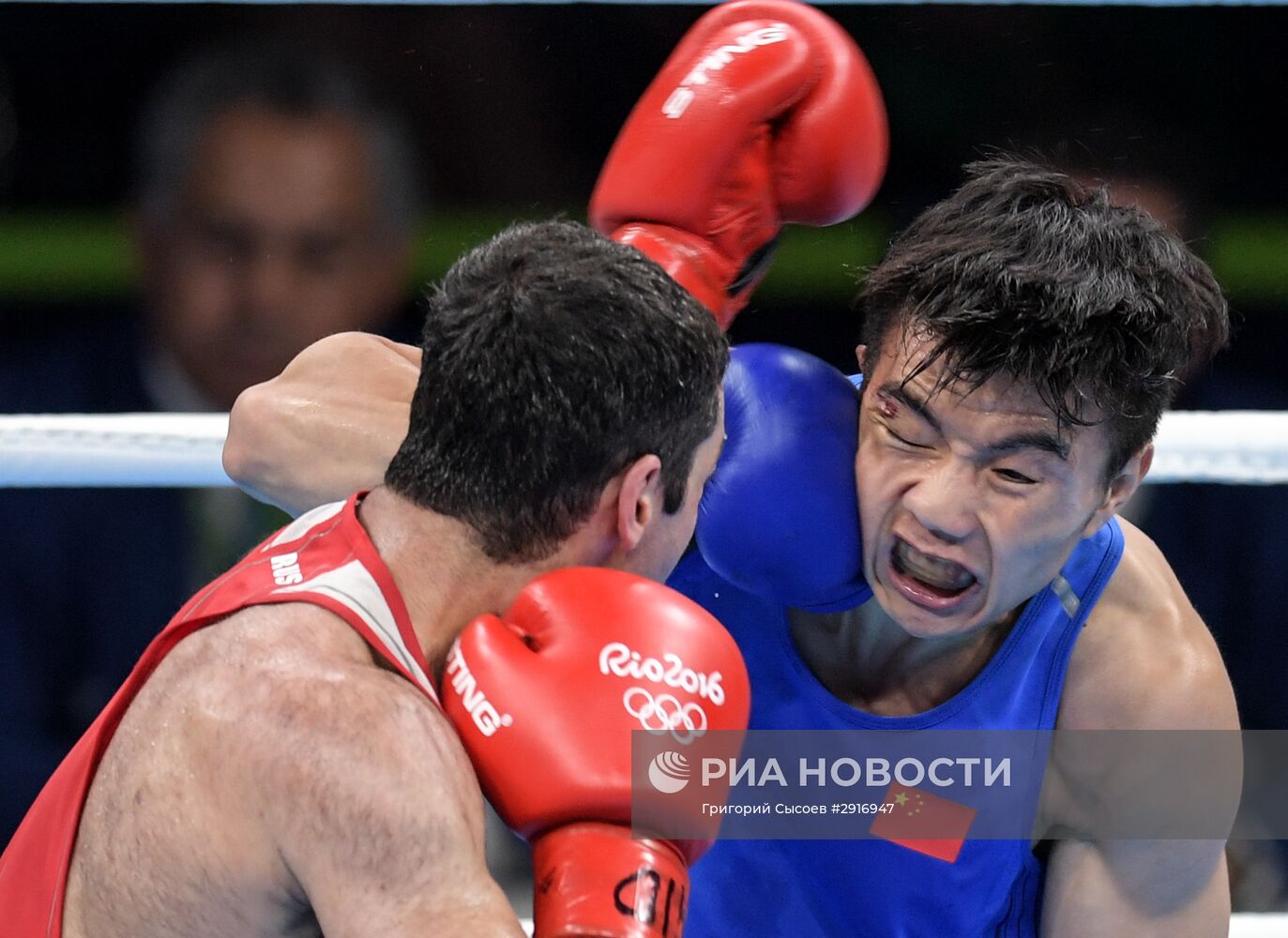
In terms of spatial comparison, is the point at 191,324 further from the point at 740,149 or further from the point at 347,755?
the point at 347,755

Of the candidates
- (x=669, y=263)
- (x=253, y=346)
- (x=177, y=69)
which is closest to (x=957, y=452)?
(x=669, y=263)

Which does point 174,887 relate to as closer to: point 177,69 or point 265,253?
point 265,253

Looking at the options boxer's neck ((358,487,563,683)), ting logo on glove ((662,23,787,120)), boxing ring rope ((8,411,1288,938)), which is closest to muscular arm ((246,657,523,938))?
boxer's neck ((358,487,563,683))

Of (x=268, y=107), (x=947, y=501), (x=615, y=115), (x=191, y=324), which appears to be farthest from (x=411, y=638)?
(x=615, y=115)

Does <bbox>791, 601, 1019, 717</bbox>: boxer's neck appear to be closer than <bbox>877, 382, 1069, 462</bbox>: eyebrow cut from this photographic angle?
No

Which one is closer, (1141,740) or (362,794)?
(362,794)

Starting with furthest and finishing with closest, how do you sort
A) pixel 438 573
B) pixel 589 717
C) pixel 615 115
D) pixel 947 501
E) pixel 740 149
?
pixel 615 115 < pixel 740 149 < pixel 947 501 < pixel 438 573 < pixel 589 717

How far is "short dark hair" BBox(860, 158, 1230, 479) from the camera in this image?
154cm

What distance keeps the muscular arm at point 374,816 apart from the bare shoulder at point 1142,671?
85 centimetres

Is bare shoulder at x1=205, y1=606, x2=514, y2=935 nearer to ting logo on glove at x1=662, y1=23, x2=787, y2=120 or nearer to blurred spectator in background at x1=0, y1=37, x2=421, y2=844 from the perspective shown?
ting logo on glove at x1=662, y1=23, x2=787, y2=120

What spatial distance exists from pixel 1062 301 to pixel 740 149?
0.41 m

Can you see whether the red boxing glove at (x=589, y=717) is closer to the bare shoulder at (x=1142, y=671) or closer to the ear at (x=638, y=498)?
the ear at (x=638, y=498)

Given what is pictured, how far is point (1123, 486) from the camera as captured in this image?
5.36 ft

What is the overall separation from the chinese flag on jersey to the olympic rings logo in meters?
0.63
